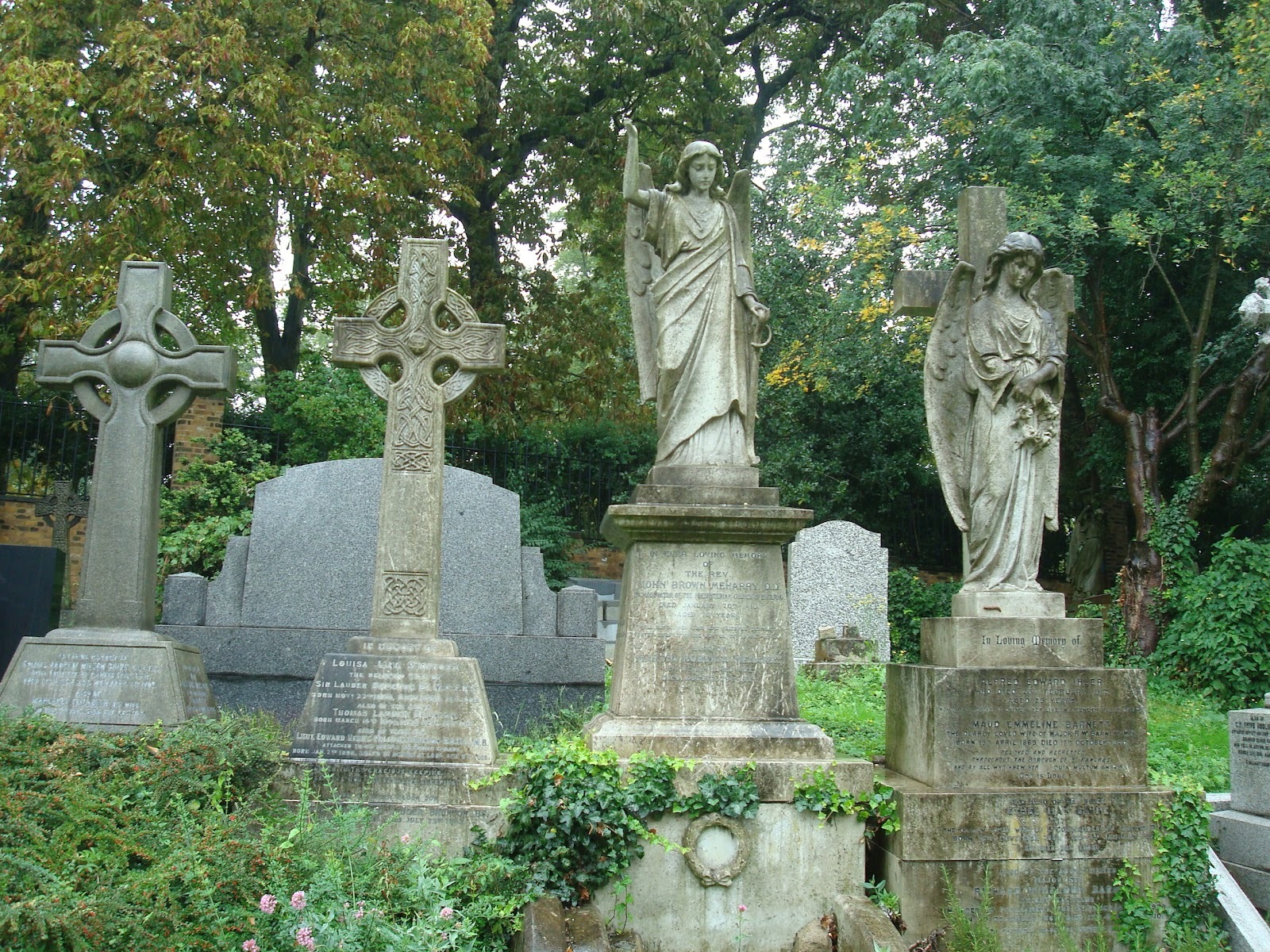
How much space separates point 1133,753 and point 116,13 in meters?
13.2

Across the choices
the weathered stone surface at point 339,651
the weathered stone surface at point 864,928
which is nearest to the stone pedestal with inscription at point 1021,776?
the weathered stone surface at point 864,928

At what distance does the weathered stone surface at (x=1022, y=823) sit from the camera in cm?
532

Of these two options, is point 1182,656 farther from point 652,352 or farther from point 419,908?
point 419,908

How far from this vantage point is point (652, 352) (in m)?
6.46

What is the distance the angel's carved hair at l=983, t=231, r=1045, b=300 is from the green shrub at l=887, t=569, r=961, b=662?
9.70 meters

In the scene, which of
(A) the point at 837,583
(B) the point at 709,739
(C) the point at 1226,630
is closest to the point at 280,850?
(B) the point at 709,739

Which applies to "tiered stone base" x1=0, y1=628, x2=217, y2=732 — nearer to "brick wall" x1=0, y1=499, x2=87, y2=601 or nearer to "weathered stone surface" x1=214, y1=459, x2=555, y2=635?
"weathered stone surface" x1=214, y1=459, x2=555, y2=635

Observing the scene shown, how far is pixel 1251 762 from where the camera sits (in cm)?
621

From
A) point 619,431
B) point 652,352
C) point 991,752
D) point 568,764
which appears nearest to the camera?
point 568,764

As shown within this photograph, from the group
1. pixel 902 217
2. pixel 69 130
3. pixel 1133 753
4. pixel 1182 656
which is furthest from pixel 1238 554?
pixel 69 130

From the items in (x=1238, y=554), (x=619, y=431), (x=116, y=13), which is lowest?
(x=1238, y=554)

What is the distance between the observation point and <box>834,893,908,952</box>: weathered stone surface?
Answer: 4.69 m

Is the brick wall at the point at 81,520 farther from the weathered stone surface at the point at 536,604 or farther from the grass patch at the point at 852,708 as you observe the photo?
the grass patch at the point at 852,708

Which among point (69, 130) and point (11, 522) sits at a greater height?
point (69, 130)
